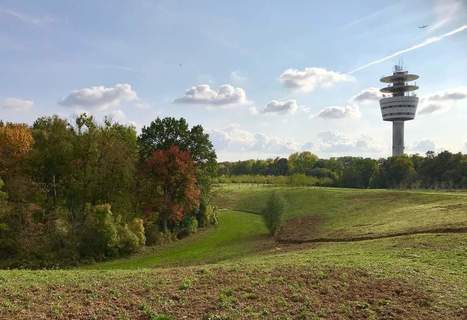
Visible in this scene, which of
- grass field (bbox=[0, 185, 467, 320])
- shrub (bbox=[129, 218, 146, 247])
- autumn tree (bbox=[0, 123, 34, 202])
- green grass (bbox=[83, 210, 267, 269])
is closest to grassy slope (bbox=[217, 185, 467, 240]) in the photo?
green grass (bbox=[83, 210, 267, 269])

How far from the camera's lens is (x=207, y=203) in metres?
65.0

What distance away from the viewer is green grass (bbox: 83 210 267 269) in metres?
37.7

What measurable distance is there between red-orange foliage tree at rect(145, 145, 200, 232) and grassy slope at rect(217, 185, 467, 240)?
45.4ft

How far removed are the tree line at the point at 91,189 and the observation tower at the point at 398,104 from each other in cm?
11870

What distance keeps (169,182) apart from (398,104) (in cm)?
12807

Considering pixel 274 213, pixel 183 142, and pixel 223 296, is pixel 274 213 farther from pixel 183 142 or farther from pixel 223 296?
pixel 223 296

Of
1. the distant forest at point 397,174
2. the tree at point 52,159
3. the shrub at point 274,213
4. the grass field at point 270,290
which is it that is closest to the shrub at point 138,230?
the tree at point 52,159

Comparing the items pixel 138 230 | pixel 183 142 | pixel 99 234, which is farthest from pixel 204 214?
pixel 99 234

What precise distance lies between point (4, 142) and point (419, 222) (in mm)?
40218

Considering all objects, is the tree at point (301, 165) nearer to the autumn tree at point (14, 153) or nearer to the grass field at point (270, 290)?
the autumn tree at point (14, 153)

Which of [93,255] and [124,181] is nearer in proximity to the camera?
[93,255]

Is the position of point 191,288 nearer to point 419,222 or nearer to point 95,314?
point 95,314

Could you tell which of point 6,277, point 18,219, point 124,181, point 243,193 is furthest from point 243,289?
point 243,193

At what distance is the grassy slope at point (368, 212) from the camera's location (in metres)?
38.7
